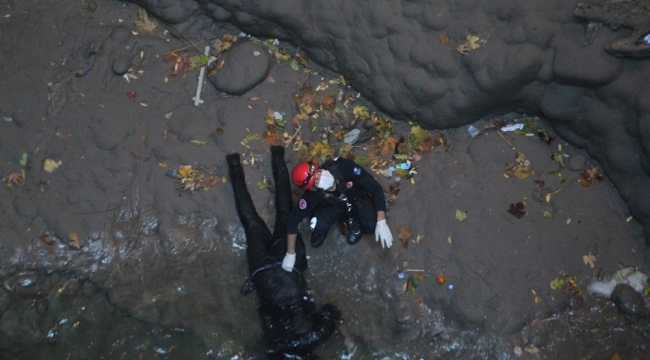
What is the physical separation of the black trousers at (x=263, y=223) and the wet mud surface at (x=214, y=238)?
183 mm

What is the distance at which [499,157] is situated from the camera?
22.9 ft

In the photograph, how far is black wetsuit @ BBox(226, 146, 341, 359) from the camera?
6520 mm

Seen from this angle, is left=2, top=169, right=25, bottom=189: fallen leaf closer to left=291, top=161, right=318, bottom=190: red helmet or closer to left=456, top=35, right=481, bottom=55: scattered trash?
left=291, top=161, right=318, bottom=190: red helmet

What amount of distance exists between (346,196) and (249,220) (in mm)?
1168

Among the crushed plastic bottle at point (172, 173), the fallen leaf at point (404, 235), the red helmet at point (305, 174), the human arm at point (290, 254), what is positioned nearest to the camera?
the red helmet at point (305, 174)

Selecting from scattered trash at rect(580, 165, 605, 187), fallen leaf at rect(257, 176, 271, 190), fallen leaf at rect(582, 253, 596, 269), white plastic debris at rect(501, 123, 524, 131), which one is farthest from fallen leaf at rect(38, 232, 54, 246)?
scattered trash at rect(580, 165, 605, 187)

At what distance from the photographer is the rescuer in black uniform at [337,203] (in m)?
6.53

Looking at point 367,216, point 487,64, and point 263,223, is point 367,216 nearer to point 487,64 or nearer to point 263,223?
point 263,223

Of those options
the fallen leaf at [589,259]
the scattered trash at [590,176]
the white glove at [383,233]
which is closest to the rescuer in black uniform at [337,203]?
the white glove at [383,233]

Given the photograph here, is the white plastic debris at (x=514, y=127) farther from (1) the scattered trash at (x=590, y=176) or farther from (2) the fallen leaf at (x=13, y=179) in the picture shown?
(2) the fallen leaf at (x=13, y=179)

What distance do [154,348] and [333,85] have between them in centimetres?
377

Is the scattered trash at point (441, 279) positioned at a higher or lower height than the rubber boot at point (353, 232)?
lower

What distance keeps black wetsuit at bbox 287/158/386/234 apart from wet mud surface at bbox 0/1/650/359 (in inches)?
10.7

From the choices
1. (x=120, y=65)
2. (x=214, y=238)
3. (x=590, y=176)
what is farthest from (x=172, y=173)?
(x=590, y=176)
